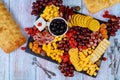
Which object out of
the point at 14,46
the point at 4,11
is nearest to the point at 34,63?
the point at 14,46

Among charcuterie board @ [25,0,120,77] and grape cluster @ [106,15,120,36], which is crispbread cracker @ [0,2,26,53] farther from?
grape cluster @ [106,15,120,36]

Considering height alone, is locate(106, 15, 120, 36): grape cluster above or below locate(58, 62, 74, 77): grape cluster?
above

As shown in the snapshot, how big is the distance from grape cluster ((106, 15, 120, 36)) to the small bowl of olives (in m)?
0.15

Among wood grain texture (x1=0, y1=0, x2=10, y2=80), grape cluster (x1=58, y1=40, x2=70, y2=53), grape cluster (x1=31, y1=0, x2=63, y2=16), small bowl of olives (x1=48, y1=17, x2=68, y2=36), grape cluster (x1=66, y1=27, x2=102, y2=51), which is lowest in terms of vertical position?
wood grain texture (x1=0, y1=0, x2=10, y2=80)

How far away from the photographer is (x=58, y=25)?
1.33m

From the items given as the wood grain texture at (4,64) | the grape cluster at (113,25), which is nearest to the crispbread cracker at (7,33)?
the wood grain texture at (4,64)

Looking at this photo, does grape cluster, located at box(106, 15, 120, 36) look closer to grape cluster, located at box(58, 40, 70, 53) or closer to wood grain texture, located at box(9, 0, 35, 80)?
grape cluster, located at box(58, 40, 70, 53)

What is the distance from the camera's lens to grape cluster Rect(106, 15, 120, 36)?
137 centimetres

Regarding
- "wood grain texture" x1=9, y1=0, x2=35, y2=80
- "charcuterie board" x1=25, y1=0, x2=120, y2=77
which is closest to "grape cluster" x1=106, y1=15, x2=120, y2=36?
"charcuterie board" x1=25, y1=0, x2=120, y2=77

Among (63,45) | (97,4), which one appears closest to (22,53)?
(63,45)

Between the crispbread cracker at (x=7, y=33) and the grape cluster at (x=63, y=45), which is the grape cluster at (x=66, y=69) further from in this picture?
the crispbread cracker at (x=7, y=33)

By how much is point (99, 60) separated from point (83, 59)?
0.06 m

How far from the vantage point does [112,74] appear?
1402 mm

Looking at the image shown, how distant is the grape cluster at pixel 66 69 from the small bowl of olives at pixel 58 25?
4.2 inches
